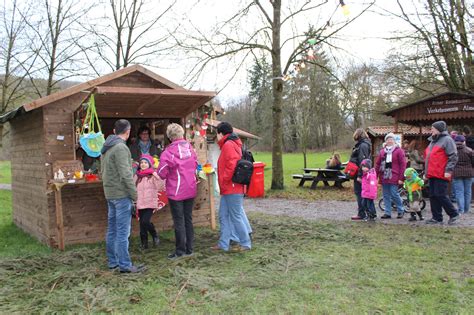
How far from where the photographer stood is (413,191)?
8266 millimetres

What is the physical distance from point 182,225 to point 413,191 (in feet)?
16.1

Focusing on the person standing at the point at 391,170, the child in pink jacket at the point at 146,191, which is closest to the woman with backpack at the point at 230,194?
the child in pink jacket at the point at 146,191

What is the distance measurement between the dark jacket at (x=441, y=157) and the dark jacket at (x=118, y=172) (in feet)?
17.4

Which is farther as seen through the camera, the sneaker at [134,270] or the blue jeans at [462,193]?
the blue jeans at [462,193]

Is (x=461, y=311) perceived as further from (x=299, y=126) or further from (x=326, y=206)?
(x=299, y=126)

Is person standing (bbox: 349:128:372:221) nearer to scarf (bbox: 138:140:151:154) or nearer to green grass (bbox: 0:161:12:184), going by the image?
scarf (bbox: 138:140:151:154)

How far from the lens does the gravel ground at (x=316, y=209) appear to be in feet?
27.2

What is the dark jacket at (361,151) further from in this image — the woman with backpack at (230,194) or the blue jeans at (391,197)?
the woman with backpack at (230,194)

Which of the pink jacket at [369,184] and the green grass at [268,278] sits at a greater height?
the pink jacket at [369,184]

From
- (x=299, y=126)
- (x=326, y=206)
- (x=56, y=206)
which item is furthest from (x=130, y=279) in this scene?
(x=299, y=126)

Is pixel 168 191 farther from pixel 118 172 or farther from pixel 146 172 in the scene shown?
pixel 118 172

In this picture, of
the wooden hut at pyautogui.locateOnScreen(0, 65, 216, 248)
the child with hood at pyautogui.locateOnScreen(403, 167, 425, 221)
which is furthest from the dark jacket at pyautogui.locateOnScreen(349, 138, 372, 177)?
the wooden hut at pyautogui.locateOnScreen(0, 65, 216, 248)

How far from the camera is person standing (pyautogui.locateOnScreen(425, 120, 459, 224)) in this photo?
7.36 meters

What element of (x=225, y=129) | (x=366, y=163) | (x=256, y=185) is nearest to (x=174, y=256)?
(x=225, y=129)
